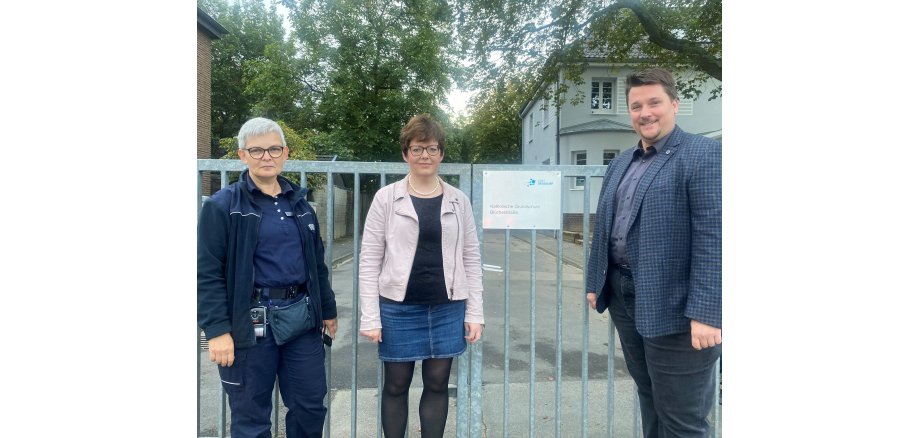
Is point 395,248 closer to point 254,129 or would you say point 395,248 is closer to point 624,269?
point 254,129

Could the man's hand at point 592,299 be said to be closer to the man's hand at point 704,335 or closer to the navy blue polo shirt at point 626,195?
the navy blue polo shirt at point 626,195

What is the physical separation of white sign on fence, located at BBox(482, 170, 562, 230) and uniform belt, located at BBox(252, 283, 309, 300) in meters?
1.02

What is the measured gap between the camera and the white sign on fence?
8.23ft

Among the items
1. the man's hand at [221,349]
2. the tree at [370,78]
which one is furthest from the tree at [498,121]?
the man's hand at [221,349]

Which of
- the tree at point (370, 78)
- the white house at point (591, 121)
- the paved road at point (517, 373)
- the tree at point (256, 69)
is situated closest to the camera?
the paved road at point (517, 373)

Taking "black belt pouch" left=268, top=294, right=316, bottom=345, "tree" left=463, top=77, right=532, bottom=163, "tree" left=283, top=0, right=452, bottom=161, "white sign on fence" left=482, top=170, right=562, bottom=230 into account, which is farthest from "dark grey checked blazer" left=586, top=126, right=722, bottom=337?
"tree" left=283, top=0, right=452, bottom=161

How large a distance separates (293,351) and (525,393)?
100 inches

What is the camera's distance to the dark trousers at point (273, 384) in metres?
2.01

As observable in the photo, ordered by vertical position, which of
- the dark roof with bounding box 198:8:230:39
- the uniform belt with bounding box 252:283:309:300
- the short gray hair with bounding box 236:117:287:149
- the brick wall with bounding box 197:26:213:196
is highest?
the dark roof with bounding box 198:8:230:39

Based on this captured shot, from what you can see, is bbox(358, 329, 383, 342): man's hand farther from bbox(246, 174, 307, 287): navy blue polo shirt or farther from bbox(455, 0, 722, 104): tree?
bbox(455, 0, 722, 104): tree

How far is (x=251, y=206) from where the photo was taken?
2.01 meters

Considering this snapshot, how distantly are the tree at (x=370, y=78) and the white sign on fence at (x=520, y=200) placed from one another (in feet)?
50.6

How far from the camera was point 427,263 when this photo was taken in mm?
2172

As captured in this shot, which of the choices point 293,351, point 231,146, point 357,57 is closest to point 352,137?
point 357,57
